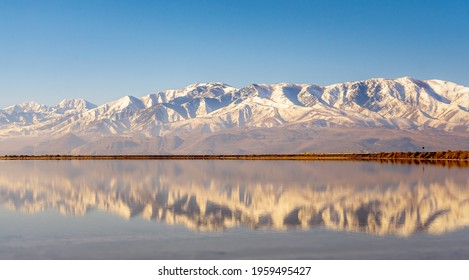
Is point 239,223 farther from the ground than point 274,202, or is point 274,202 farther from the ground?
point 239,223

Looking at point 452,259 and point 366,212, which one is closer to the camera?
point 452,259

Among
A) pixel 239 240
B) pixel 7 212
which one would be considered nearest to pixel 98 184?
pixel 7 212

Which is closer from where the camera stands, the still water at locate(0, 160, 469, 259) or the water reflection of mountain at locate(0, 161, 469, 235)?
the still water at locate(0, 160, 469, 259)

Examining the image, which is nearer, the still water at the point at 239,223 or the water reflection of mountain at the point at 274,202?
the still water at the point at 239,223

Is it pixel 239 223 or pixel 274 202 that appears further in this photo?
pixel 274 202

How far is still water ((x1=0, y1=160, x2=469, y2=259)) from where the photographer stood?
23.3 m

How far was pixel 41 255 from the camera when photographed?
75.4 feet

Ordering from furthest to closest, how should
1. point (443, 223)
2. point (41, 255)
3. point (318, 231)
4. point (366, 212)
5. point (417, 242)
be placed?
point (366, 212)
point (443, 223)
point (318, 231)
point (417, 242)
point (41, 255)

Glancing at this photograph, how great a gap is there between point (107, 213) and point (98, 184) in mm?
21336

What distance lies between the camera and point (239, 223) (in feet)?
97.0

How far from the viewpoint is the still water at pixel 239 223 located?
23.3m

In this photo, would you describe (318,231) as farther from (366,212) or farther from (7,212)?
(7,212)

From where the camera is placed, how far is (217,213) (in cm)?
3334
